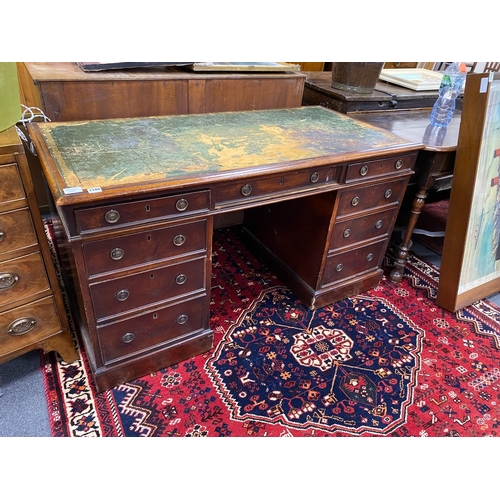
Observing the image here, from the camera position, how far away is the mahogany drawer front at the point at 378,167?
5.70 feet

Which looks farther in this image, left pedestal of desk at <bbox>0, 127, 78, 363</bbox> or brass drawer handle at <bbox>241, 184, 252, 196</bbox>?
brass drawer handle at <bbox>241, 184, 252, 196</bbox>

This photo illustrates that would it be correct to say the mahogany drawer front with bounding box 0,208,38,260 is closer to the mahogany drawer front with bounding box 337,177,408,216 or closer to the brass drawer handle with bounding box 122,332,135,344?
the brass drawer handle with bounding box 122,332,135,344

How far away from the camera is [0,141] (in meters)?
1.18

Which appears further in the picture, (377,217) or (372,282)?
(372,282)

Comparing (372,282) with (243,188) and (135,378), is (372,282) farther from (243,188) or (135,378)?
(135,378)

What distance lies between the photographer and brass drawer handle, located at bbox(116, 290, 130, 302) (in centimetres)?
142

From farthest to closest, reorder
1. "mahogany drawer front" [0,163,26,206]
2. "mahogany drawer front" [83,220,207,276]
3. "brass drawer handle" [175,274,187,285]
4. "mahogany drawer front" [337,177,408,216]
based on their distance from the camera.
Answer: "mahogany drawer front" [337,177,408,216], "brass drawer handle" [175,274,187,285], "mahogany drawer front" [83,220,207,276], "mahogany drawer front" [0,163,26,206]

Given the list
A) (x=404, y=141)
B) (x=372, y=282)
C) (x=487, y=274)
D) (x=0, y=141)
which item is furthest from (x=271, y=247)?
(x=0, y=141)

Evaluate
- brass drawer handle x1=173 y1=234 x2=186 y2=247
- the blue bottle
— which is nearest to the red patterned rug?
brass drawer handle x1=173 y1=234 x2=186 y2=247

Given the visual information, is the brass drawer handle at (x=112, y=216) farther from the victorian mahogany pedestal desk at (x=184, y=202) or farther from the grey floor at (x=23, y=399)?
the grey floor at (x=23, y=399)

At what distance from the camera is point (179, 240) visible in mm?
1441

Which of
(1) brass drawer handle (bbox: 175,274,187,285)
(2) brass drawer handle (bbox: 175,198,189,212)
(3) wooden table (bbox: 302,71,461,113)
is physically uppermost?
(3) wooden table (bbox: 302,71,461,113)

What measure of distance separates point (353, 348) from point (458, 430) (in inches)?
21.1

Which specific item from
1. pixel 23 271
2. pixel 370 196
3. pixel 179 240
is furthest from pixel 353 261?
pixel 23 271
